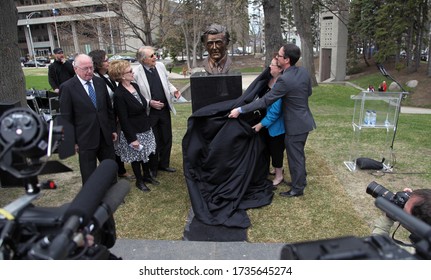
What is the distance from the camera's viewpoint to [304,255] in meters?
1.05

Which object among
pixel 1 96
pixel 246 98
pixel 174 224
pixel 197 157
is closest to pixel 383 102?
pixel 246 98

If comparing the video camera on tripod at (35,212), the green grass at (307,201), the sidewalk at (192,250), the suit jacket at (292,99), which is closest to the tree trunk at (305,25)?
the green grass at (307,201)

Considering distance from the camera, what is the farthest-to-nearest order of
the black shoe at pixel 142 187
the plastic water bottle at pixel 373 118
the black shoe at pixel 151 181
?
the plastic water bottle at pixel 373 118 → the black shoe at pixel 151 181 → the black shoe at pixel 142 187

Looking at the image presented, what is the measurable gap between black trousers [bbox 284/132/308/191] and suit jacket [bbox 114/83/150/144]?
182cm

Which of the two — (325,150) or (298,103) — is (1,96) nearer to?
(298,103)

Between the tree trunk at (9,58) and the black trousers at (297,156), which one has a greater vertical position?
the tree trunk at (9,58)

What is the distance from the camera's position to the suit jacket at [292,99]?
13.0 feet

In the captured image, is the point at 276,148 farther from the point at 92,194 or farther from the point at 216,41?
the point at 92,194

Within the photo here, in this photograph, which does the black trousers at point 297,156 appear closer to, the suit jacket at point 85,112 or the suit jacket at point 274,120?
the suit jacket at point 274,120

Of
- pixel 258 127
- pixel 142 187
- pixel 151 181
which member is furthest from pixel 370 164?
pixel 142 187

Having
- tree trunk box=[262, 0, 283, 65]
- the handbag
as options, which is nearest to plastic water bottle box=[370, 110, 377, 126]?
the handbag

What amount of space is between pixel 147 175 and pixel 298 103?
2.27m

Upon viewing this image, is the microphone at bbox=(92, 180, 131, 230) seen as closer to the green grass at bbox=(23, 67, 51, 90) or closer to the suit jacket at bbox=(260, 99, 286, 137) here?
the suit jacket at bbox=(260, 99, 286, 137)

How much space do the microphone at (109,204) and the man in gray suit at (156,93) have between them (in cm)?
337
